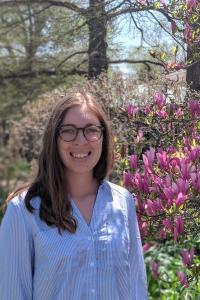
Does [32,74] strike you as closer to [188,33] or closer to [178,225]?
[188,33]

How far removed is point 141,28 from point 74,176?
3.21 m

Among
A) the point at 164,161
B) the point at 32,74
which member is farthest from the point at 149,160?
the point at 32,74

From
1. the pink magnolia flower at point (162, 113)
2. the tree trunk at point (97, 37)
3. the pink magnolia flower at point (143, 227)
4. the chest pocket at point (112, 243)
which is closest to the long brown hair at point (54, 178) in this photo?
the chest pocket at point (112, 243)

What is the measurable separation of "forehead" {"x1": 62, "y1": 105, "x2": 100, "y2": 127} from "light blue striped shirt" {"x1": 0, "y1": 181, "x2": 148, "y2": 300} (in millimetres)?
300

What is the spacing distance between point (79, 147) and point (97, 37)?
397 cm

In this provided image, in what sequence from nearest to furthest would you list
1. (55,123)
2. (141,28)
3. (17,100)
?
(55,123) → (141,28) → (17,100)

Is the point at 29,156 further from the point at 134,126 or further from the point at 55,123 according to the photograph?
the point at 55,123

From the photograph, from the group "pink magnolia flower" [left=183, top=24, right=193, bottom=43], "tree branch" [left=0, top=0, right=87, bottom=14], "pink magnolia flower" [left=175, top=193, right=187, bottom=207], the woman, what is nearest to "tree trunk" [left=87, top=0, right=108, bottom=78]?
"tree branch" [left=0, top=0, right=87, bottom=14]

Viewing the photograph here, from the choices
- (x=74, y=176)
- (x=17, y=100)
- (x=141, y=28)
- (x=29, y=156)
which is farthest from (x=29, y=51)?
(x=74, y=176)

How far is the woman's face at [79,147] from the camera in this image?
208 cm

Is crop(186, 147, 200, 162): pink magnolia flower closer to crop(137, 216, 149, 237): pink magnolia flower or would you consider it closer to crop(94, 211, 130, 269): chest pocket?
crop(137, 216, 149, 237): pink magnolia flower

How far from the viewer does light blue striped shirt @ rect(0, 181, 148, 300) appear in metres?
1.94

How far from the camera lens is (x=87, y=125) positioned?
6.91 ft

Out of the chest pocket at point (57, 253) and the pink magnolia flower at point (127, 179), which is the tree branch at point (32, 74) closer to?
the pink magnolia flower at point (127, 179)
